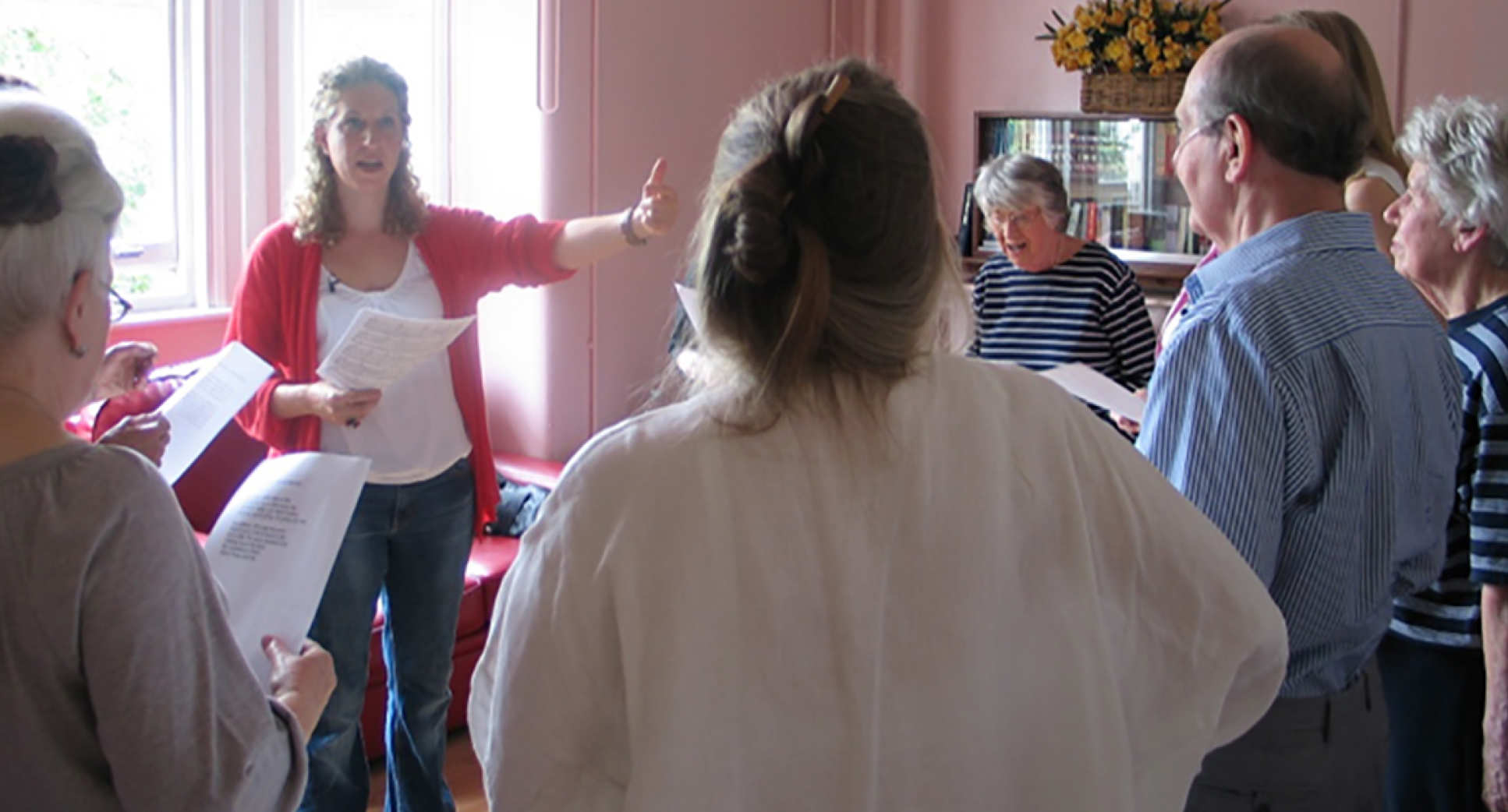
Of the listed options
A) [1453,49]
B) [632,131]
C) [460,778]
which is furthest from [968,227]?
[460,778]

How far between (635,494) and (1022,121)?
4495 millimetres

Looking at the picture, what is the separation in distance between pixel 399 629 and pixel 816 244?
178 cm

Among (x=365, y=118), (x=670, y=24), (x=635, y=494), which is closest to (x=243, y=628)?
(x=635, y=494)

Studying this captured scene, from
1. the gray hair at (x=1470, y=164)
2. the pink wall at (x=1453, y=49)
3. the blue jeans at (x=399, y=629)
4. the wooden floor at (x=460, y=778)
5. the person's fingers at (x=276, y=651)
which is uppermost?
the pink wall at (x=1453, y=49)

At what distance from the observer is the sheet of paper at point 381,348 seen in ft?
6.90

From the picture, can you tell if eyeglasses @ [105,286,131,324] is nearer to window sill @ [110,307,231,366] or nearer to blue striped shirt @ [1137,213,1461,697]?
blue striped shirt @ [1137,213,1461,697]

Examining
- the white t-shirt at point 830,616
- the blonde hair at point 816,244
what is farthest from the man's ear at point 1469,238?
the blonde hair at point 816,244

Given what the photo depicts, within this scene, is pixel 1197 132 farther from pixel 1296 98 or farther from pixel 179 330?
pixel 179 330

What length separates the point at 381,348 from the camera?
214 centimetres

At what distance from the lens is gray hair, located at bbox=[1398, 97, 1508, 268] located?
1.78 meters

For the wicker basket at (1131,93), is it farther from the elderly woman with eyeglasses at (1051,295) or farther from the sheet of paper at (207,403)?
the sheet of paper at (207,403)

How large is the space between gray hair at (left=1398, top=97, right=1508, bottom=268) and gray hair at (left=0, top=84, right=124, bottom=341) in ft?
5.50

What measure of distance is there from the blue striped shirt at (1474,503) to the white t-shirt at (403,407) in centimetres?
161

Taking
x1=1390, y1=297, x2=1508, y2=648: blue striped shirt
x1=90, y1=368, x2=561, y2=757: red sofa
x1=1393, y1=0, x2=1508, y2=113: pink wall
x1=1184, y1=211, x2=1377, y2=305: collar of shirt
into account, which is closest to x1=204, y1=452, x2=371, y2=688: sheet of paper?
x1=1184, y1=211, x2=1377, y2=305: collar of shirt
